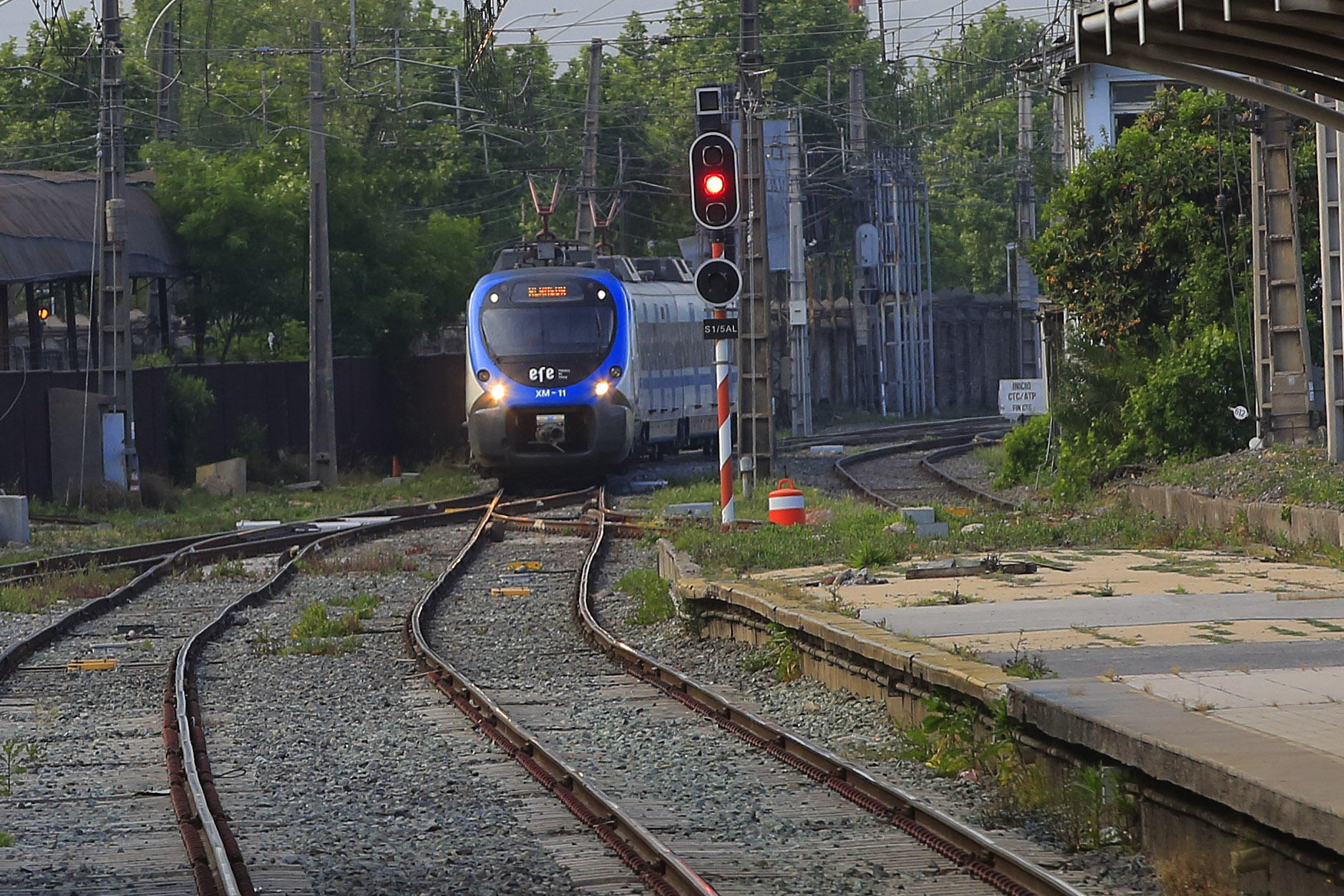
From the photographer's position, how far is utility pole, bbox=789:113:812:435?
4200cm

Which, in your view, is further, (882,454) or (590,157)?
(590,157)

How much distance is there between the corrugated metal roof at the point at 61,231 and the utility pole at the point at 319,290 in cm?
363

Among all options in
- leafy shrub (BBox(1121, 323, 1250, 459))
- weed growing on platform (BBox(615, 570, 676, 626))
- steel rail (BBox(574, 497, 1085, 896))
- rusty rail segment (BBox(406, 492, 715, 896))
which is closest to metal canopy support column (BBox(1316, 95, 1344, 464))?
leafy shrub (BBox(1121, 323, 1250, 459))

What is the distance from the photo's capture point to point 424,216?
51750 mm

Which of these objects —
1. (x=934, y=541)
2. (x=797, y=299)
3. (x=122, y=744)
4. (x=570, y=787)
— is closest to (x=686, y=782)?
(x=570, y=787)

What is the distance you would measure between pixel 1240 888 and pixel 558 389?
2143 cm

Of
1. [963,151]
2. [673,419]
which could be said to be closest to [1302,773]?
[673,419]

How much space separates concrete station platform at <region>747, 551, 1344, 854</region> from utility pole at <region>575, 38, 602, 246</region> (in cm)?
2504

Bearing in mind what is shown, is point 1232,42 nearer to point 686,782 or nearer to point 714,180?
point 686,782

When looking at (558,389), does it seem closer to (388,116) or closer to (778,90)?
(388,116)

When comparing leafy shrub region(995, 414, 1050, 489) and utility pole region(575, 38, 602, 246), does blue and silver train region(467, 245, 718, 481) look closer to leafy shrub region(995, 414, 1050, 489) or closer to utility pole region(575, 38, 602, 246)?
leafy shrub region(995, 414, 1050, 489)

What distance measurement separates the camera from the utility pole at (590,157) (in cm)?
3881

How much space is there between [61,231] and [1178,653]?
28.2 meters

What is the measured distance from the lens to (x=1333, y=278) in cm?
1809
